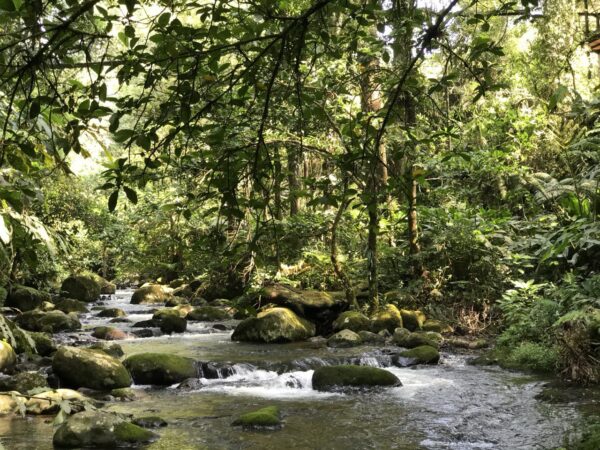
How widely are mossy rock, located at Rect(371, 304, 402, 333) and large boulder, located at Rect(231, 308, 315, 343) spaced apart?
1426 mm

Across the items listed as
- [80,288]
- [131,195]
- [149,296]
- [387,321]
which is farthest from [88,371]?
[80,288]

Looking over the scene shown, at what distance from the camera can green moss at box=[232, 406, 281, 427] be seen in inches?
269

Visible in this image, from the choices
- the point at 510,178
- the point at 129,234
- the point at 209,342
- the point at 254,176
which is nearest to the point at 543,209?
the point at 510,178

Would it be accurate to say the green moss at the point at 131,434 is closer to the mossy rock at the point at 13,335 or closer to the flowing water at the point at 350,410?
the flowing water at the point at 350,410

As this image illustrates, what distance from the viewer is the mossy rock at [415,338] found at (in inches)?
431

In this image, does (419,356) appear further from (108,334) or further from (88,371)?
(108,334)

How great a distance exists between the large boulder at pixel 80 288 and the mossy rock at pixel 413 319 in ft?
38.2

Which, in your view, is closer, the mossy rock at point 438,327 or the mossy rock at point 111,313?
the mossy rock at point 438,327

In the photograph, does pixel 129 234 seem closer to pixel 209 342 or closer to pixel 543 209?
pixel 209 342

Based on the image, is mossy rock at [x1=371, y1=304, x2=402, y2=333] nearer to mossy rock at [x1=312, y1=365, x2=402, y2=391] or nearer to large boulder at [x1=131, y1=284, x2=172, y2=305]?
mossy rock at [x1=312, y1=365, x2=402, y2=391]

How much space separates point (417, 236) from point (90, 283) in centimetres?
1188

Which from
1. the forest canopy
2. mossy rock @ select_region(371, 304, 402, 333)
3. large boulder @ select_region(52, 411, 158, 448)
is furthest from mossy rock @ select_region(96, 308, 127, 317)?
large boulder @ select_region(52, 411, 158, 448)

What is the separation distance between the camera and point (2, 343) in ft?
30.0

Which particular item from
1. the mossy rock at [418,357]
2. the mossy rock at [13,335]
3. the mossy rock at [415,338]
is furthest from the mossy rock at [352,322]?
the mossy rock at [13,335]
